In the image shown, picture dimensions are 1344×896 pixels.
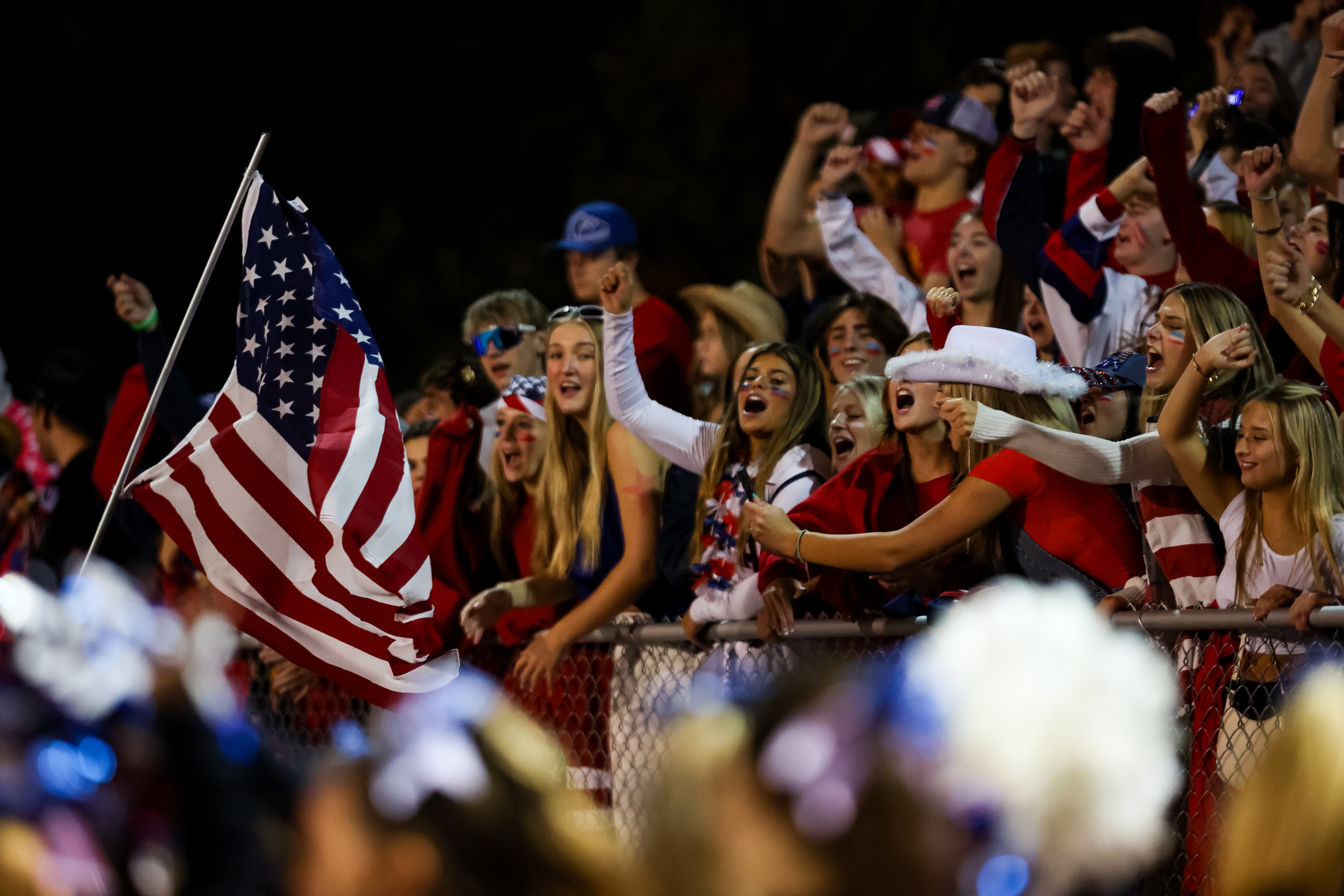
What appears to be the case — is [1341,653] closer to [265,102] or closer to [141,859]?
[141,859]

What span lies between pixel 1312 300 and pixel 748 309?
2.45m

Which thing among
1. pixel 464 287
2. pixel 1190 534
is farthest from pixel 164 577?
pixel 464 287

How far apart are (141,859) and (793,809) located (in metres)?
0.89

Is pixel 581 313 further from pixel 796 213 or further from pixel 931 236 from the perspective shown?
pixel 931 236

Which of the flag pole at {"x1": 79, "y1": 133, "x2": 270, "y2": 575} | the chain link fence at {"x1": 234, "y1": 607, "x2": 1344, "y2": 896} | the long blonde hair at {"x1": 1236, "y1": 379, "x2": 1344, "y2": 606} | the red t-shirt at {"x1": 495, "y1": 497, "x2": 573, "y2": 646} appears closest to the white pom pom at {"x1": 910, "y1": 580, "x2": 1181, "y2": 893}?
the chain link fence at {"x1": 234, "y1": 607, "x2": 1344, "y2": 896}

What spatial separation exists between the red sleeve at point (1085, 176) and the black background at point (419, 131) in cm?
769

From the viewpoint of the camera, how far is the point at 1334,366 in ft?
17.5

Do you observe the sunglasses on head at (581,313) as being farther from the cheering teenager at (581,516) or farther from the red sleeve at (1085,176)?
the red sleeve at (1085,176)

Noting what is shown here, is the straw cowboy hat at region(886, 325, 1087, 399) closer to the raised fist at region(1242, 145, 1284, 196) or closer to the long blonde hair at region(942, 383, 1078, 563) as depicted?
the long blonde hair at region(942, 383, 1078, 563)

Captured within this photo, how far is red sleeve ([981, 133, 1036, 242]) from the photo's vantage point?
6.79 metres

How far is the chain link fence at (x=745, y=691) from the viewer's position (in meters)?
4.34

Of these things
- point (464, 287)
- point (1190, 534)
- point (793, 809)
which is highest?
point (793, 809)

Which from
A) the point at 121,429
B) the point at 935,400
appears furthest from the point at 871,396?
the point at 121,429

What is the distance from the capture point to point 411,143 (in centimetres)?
1839
